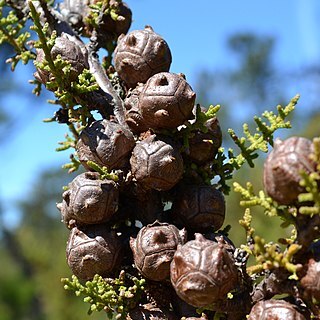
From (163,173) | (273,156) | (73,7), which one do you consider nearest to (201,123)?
(163,173)

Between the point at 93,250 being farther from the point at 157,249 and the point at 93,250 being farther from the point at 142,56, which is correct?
the point at 142,56

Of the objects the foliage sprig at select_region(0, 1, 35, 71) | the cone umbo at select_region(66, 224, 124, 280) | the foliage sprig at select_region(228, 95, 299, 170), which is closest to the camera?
the cone umbo at select_region(66, 224, 124, 280)

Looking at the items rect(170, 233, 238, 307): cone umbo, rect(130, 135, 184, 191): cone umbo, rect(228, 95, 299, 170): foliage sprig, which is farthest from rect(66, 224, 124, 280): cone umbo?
rect(228, 95, 299, 170): foliage sprig

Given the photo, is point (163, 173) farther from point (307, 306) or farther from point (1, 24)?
point (1, 24)

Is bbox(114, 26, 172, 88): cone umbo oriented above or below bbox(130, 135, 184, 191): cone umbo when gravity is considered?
above

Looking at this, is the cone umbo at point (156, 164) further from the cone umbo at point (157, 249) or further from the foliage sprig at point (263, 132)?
the foliage sprig at point (263, 132)

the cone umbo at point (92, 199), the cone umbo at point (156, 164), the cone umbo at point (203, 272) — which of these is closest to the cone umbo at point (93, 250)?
the cone umbo at point (92, 199)

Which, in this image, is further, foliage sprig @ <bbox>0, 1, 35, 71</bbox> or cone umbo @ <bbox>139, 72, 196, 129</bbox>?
foliage sprig @ <bbox>0, 1, 35, 71</bbox>

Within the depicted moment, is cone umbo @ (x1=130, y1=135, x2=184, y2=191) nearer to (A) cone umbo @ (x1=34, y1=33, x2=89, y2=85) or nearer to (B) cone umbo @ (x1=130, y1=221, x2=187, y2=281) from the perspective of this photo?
(B) cone umbo @ (x1=130, y1=221, x2=187, y2=281)
